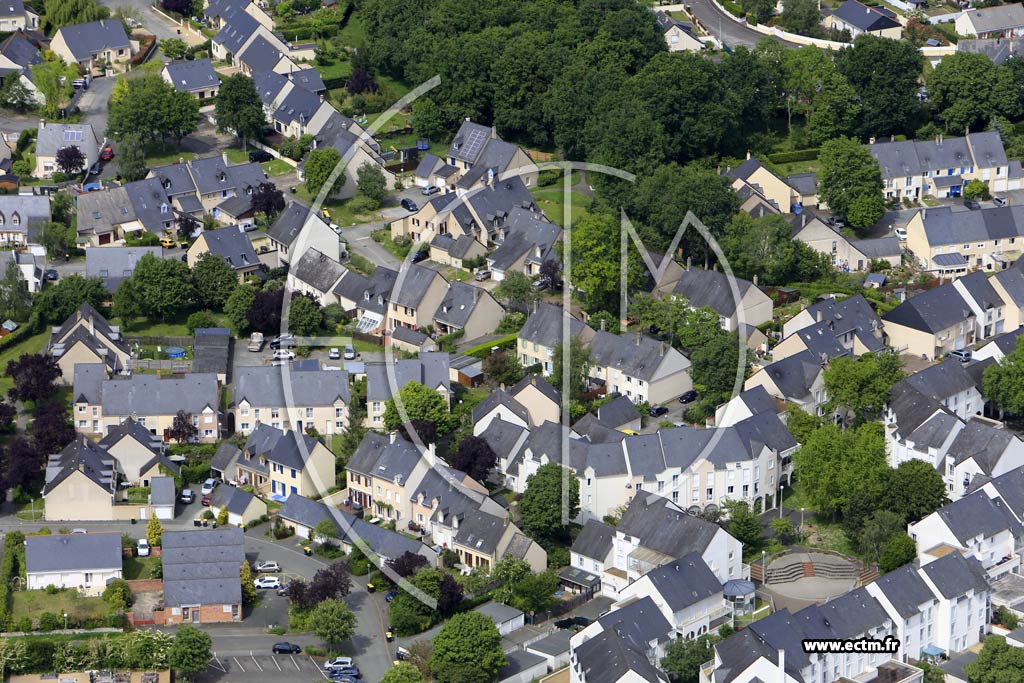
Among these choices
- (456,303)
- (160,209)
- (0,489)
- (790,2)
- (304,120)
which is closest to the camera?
(0,489)

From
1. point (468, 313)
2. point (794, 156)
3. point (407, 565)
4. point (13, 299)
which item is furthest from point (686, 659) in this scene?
point (794, 156)

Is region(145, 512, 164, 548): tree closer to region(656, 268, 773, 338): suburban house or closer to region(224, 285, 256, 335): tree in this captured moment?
region(224, 285, 256, 335): tree

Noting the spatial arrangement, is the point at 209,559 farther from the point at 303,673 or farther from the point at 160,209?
the point at 160,209

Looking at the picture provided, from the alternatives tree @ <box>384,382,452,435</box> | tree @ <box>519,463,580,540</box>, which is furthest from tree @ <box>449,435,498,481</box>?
tree @ <box>384,382,452,435</box>

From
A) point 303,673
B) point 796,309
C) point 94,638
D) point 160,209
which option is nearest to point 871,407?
point 796,309

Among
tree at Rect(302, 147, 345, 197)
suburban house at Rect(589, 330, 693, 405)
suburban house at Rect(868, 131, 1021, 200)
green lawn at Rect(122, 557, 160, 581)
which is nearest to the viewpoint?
green lawn at Rect(122, 557, 160, 581)

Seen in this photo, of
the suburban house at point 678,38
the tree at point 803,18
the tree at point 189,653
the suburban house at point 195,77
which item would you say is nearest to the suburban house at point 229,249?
the suburban house at point 195,77
